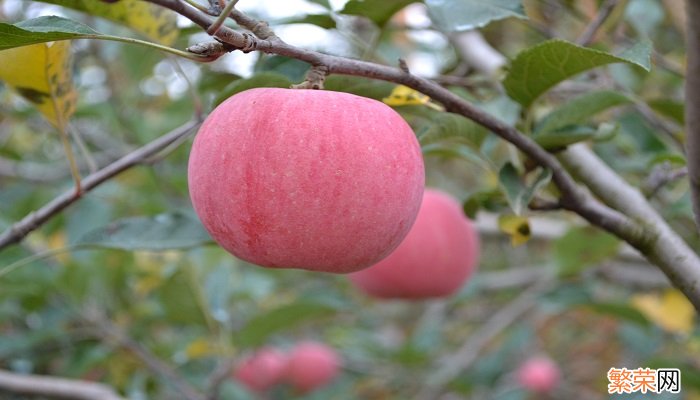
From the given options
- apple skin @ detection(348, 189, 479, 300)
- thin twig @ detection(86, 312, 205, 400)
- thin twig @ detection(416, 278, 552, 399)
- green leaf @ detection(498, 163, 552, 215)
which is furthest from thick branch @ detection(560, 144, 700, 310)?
thin twig @ detection(416, 278, 552, 399)

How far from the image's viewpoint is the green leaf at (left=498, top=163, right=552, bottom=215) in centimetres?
70

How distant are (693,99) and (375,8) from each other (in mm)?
408

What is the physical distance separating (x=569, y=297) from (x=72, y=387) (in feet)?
3.72

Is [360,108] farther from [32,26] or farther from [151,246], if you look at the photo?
[151,246]

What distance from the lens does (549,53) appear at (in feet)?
2.15

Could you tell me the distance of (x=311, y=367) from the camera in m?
2.07

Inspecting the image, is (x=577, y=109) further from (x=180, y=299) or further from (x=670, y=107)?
(x=180, y=299)

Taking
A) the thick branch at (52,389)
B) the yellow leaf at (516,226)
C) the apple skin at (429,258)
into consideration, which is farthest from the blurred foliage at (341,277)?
the thick branch at (52,389)

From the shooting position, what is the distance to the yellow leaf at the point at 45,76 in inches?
27.9

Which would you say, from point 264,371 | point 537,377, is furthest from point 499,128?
point 537,377

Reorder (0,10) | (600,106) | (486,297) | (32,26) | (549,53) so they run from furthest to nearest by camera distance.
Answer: (486,297)
(0,10)
(600,106)
(549,53)
(32,26)

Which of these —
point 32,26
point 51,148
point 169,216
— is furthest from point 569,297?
point 51,148

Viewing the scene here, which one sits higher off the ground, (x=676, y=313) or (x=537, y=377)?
(x=676, y=313)

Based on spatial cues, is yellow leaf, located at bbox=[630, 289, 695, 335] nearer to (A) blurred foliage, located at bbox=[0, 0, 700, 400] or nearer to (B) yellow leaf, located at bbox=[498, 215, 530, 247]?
(A) blurred foliage, located at bbox=[0, 0, 700, 400]
